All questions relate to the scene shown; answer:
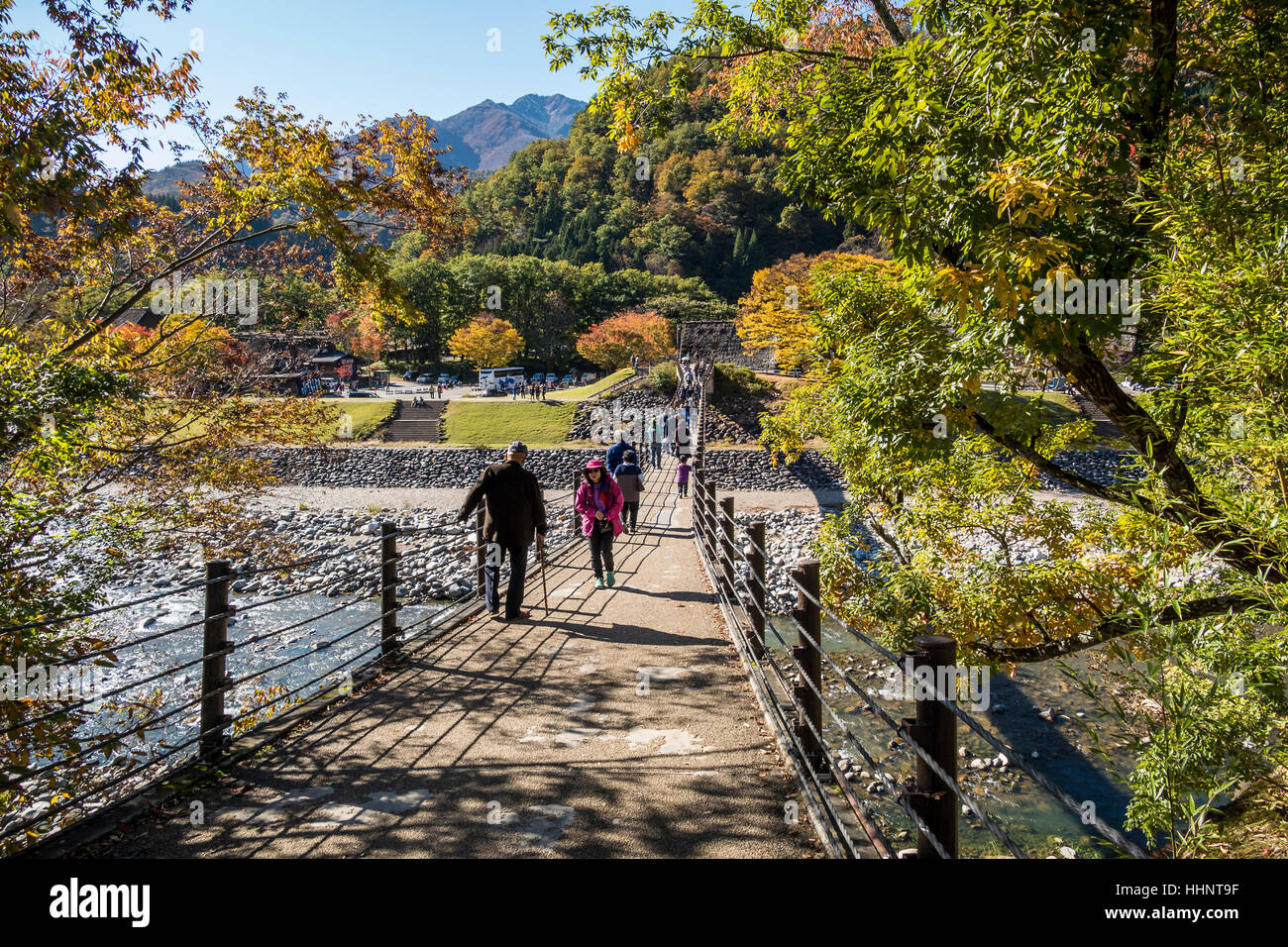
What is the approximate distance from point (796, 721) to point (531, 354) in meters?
67.3

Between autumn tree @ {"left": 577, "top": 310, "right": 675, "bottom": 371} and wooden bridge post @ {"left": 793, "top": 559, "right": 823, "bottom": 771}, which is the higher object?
autumn tree @ {"left": 577, "top": 310, "right": 675, "bottom": 371}

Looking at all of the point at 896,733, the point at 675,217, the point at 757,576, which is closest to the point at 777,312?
the point at 757,576

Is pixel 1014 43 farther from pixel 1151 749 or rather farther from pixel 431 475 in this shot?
pixel 431 475

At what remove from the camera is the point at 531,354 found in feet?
226

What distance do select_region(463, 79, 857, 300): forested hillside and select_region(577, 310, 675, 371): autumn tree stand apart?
3275 centimetres

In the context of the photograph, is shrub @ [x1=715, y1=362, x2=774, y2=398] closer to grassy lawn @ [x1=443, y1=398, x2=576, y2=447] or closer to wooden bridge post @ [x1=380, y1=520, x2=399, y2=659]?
grassy lawn @ [x1=443, y1=398, x2=576, y2=447]

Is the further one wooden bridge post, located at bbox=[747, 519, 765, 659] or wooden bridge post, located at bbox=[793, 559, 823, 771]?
wooden bridge post, located at bbox=[747, 519, 765, 659]

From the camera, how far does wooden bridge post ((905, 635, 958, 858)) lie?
90.1 inches

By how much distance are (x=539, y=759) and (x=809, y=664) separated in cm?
163

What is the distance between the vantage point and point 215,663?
4.36 metres

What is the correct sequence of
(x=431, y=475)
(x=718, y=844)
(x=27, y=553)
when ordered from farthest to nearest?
(x=431, y=475) < (x=27, y=553) < (x=718, y=844)

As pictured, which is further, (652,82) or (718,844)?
(652,82)

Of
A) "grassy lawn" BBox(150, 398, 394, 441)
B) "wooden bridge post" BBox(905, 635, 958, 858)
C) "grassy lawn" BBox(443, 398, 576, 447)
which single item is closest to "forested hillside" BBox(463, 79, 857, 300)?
"grassy lawn" BBox(150, 398, 394, 441)

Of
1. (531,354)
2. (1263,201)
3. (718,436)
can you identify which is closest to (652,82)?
(1263,201)
